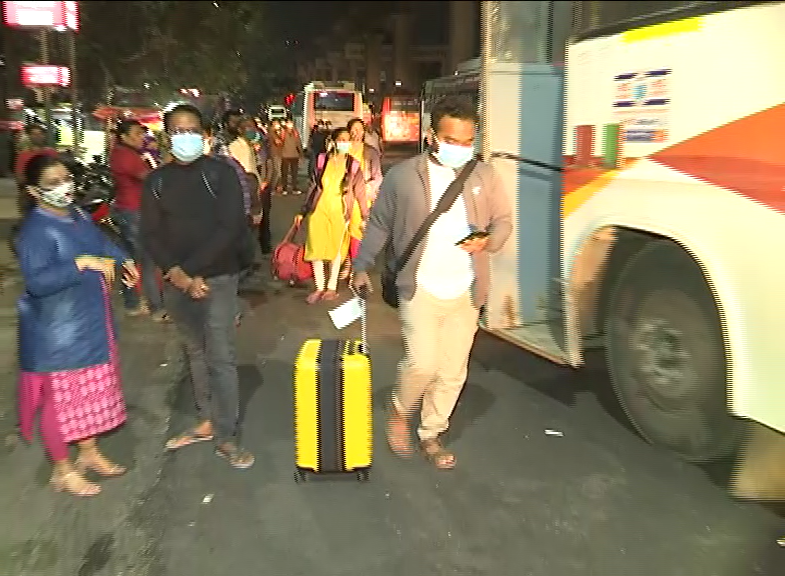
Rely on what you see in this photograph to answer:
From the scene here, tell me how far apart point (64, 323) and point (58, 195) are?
0.64 metres

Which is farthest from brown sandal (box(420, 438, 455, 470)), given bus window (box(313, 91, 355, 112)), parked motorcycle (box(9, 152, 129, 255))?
bus window (box(313, 91, 355, 112))

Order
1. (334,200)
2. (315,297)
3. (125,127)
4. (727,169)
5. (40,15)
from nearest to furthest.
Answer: (727,169) < (125,127) < (334,200) < (315,297) < (40,15)

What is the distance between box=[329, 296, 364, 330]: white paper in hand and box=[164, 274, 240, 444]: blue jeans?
64 centimetres

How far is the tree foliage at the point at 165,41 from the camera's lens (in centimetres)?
3350

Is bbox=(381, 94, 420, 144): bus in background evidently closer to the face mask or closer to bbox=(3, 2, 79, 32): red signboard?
bbox=(3, 2, 79, 32): red signboard

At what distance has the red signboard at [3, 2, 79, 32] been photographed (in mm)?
17750

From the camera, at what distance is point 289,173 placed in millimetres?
22094

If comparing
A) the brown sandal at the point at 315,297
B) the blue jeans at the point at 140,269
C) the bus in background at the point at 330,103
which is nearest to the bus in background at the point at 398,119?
the bus in background at the point at 330,103

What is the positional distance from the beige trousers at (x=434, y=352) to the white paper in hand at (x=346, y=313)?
0.81 feet

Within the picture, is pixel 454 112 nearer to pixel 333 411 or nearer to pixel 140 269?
pixel 333 411

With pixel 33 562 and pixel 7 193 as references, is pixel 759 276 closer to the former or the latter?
pixel 33 562

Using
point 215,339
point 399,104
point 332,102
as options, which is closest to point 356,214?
point 215,339

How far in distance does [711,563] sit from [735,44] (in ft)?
7.89

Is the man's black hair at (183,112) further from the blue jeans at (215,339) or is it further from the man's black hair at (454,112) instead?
the man's black hair at (454,112)
